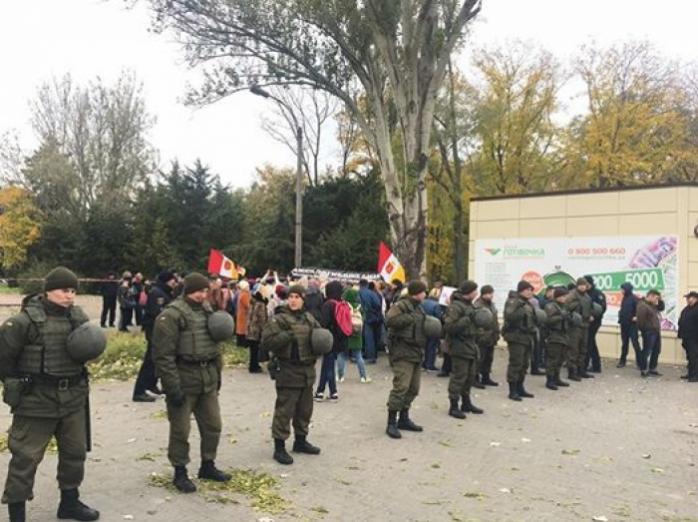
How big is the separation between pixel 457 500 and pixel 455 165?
29890mm

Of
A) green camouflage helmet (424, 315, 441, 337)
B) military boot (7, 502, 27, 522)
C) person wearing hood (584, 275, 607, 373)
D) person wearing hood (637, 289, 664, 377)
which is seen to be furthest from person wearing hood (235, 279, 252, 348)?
military boot (7, 502, 27, 522)

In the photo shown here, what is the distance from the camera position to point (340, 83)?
2177cm

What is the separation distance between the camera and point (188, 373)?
589 centimetres

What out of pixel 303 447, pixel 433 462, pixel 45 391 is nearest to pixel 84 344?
pixel 45 391

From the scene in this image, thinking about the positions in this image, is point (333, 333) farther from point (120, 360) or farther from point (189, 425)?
point (120, 360)

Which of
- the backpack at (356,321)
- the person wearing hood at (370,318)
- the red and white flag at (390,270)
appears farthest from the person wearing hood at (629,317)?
the backpack at (356,321)

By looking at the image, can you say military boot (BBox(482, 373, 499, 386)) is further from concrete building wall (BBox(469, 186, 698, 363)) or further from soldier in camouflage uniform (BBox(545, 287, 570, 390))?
concrete building wall (BBox(469, 186, 698, 363))

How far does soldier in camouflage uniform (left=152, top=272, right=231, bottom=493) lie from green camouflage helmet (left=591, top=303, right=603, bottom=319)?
31.2 ft

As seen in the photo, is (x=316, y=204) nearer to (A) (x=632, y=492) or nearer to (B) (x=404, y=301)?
(B) (x=404, y=301)

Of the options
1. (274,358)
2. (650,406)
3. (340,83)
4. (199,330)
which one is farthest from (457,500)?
(340,83)

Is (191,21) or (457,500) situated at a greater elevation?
(191,21)

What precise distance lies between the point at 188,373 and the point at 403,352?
10.3 feet

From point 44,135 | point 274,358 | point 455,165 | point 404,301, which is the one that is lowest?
point 274,358

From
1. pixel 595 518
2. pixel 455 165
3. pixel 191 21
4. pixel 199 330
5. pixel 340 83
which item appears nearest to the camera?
pixel 595 518
